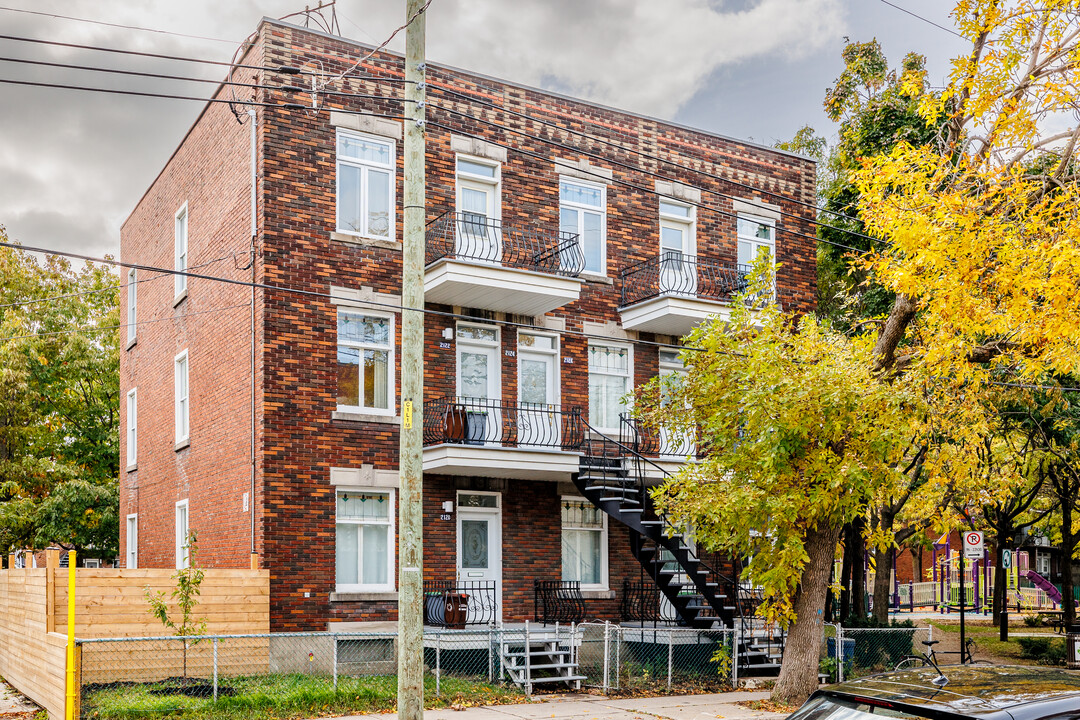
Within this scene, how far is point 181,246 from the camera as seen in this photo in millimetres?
23281

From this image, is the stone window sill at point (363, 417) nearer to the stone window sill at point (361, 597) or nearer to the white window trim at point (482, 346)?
the white window trim at point (482, 346)

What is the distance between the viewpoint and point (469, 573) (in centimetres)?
1955

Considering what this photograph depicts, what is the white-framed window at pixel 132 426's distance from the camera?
2630cm

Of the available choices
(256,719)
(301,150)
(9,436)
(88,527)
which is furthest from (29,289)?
(256,719)

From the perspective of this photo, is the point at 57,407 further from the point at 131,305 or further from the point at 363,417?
the point at 363,417

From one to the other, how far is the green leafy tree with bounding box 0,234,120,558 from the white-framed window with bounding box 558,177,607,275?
1715cm

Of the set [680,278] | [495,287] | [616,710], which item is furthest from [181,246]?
[616,710]

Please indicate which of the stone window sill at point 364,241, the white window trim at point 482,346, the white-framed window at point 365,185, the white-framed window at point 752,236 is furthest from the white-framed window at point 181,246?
the white-framed window at point 752,236

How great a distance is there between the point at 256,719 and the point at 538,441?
341 inches

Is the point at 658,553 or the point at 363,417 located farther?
the point at 658,553

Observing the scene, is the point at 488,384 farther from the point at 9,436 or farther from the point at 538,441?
the point at 9,436

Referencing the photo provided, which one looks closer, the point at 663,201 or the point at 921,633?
the point at 663,201

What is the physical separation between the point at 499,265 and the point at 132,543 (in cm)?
1282

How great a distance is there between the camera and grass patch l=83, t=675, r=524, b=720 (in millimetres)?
13406
